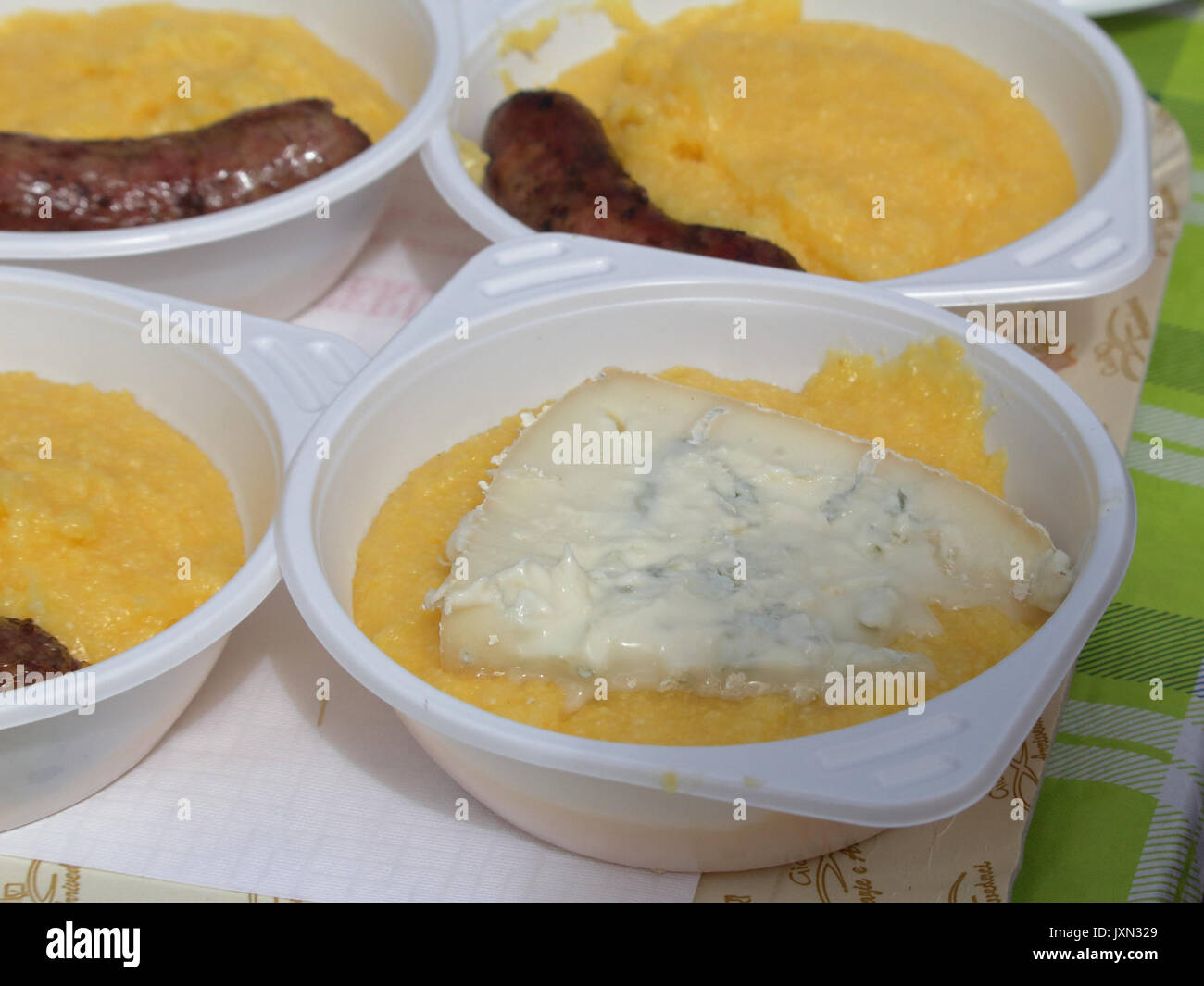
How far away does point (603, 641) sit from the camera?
1.79 meters

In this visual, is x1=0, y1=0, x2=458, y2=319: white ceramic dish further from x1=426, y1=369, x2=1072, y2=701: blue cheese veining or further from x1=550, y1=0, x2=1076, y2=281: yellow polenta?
x1=426, y1=369, x2=1072, y2=701: blue cheese veining

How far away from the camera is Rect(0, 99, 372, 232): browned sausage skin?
2.65 metres

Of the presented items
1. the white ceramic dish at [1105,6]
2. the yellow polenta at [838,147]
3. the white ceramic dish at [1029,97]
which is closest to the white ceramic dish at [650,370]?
the white ceramic dish at [1029,97]

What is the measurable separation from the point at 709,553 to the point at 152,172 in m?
1.56

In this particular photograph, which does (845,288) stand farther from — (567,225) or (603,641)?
(603,641)

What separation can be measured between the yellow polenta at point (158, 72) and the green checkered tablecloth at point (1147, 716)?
2070 mm

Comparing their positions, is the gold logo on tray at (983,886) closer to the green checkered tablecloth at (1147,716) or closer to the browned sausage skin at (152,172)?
the green checkered tablecloth at (1147,716)

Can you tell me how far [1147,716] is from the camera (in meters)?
2.15

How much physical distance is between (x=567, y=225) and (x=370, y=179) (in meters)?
0.46

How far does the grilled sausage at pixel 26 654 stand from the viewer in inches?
70.6

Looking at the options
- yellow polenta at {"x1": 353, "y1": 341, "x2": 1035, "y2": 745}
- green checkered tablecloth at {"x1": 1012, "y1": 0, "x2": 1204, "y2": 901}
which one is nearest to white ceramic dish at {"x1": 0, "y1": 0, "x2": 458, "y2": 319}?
yellow polenta at {"x1": 353, "y1": 341, "x2": 1035, "y2": 745}

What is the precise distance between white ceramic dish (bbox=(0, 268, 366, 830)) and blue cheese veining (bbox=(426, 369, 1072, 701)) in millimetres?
372

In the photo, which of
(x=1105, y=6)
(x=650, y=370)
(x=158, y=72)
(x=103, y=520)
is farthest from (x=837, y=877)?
(x=1105, y=6)

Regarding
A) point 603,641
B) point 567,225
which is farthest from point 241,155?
point 603,641
